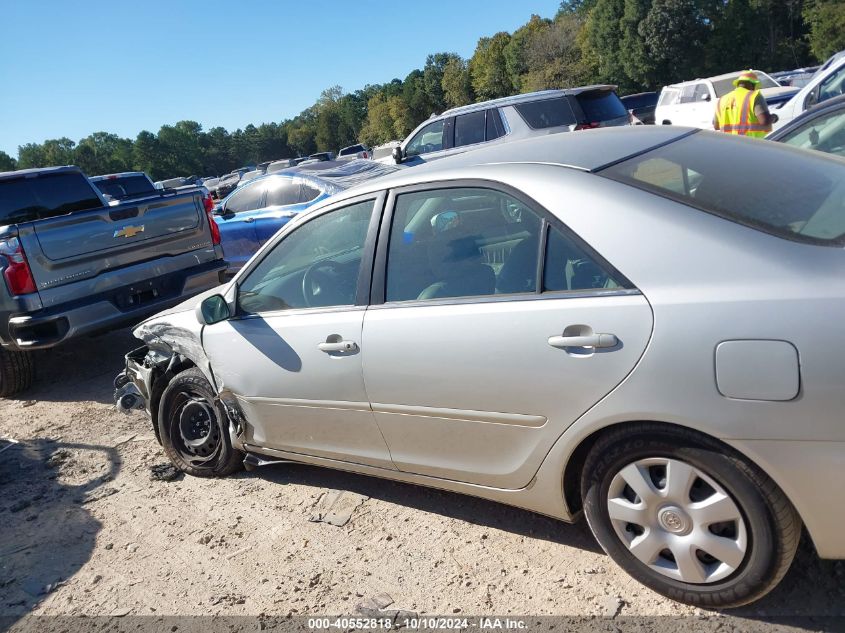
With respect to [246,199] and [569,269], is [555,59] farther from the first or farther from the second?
[569,269]

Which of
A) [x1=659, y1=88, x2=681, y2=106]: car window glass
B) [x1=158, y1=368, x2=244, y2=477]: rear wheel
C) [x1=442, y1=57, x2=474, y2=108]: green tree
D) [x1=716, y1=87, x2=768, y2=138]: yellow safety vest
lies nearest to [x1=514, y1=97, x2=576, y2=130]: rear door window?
[x1=716, y1=87, x2=768, y2=138]: yellow safety vest

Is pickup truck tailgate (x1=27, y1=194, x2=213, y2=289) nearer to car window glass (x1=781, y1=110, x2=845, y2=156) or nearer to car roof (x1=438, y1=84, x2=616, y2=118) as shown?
car window glass (x1=781, y1=110, x2=845, y2=156)

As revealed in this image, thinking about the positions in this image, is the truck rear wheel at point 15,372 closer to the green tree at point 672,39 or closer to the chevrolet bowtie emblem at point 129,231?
the chevrolet bowtie emblem at point 129,231

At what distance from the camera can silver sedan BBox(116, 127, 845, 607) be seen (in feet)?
6.59

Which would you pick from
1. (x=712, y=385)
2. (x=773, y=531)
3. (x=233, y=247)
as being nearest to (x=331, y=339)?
(x=712, y=385)

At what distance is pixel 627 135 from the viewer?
306 centimetres

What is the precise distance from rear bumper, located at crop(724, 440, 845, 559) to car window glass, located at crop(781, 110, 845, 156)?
3.60 metres

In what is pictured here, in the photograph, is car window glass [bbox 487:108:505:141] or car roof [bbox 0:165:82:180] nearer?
car roof [bbox 0:165:82:180]

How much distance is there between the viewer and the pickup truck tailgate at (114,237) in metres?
5.45

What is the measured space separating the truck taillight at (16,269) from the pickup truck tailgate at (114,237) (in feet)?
0.16

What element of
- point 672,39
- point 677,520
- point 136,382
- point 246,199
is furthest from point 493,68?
point 677,520

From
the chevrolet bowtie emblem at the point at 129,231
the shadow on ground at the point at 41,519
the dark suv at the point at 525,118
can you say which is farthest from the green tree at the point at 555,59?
the shadow on ground at the point at 41,519

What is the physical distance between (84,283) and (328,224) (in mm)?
3410

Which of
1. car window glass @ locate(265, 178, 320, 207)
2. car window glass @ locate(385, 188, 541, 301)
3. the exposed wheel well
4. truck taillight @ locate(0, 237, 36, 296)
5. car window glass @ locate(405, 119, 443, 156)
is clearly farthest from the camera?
car window glass @ locate(405, 119, 443, 156)
